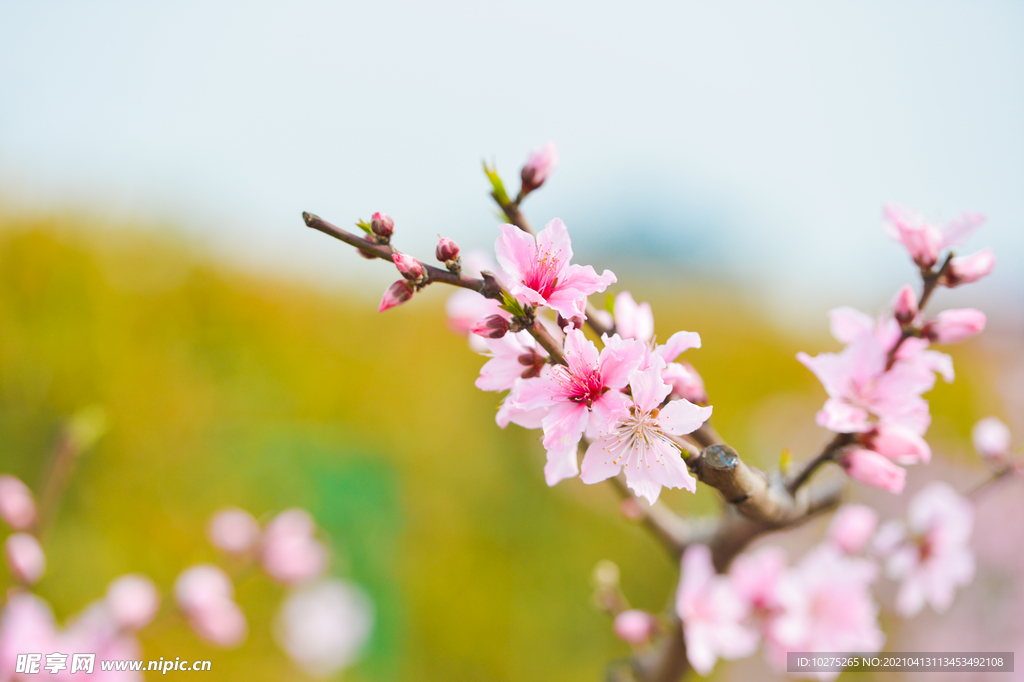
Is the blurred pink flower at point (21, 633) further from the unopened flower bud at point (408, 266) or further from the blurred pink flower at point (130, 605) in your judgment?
the unopened flower bud at point (408, 266)

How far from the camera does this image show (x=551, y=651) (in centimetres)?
357

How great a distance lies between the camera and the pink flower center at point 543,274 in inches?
30.1

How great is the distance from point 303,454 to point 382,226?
303 cm

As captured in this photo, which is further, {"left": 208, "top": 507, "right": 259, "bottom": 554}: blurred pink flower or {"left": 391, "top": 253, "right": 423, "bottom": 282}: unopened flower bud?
{"left": 208, "top": 507, "right": 259, "bottom": 554}: blurred pink flower

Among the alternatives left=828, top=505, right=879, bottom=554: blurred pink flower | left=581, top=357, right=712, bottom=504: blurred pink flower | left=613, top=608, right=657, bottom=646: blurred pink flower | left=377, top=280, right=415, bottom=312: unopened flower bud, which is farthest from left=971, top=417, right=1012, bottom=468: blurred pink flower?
left=377, top=280, right=415, bottom=312: unopened flower bud

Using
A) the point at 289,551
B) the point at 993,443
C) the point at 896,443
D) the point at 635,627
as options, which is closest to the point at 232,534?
the point at 289,551

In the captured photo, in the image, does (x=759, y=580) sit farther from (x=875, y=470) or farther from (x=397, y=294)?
(x=397, y=294)

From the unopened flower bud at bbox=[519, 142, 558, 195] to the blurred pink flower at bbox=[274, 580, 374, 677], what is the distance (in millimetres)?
3049

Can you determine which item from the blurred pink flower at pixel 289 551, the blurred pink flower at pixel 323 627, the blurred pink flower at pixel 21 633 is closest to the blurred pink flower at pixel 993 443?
the blurred pink flower at pixel 289 551

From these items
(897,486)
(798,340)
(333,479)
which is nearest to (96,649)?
(897,486)

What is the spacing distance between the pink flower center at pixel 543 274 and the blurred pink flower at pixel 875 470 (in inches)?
21.4

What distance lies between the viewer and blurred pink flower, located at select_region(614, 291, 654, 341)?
36.4 inches

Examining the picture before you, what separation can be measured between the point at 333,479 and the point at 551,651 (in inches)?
73.6

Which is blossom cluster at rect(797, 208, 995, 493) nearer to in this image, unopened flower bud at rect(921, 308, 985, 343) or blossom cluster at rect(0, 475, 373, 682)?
unopened flower bud at rect(921, 308, 985, 343)
